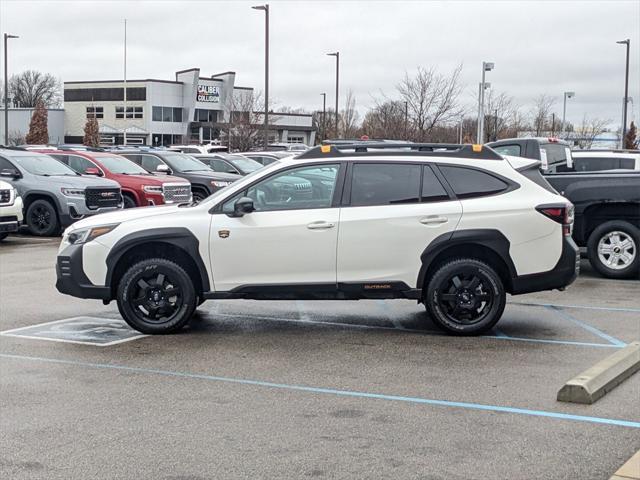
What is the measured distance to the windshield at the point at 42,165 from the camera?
18842 millimetres

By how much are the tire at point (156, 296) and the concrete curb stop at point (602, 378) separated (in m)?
3.73

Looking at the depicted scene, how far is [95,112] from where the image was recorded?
281 ft

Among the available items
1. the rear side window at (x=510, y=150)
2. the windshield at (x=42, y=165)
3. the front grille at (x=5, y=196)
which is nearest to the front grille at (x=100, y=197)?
the windshield at (x=42, y=165)

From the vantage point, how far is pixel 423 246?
834cm

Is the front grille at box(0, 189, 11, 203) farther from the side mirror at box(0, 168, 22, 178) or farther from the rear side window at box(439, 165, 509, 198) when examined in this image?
the rear side window at box(439, 165, 509, 198)

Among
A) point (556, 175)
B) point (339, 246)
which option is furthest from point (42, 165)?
point (339, 246)

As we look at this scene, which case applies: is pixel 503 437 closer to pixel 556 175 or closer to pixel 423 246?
pixel 423 246

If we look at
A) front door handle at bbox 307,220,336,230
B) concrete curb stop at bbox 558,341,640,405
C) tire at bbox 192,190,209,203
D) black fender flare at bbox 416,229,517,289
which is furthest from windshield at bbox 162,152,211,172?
concrete curb stop at bbox 558,341,640,405

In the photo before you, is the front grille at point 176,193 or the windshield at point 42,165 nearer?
the windshield at point 42,165

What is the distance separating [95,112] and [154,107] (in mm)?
6211

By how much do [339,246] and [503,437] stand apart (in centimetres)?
327

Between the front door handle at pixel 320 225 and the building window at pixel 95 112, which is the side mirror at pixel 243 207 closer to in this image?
the front door handle at pixel 320 225

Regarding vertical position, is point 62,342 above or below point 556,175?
below

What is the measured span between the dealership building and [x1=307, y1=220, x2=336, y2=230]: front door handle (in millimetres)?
74680
